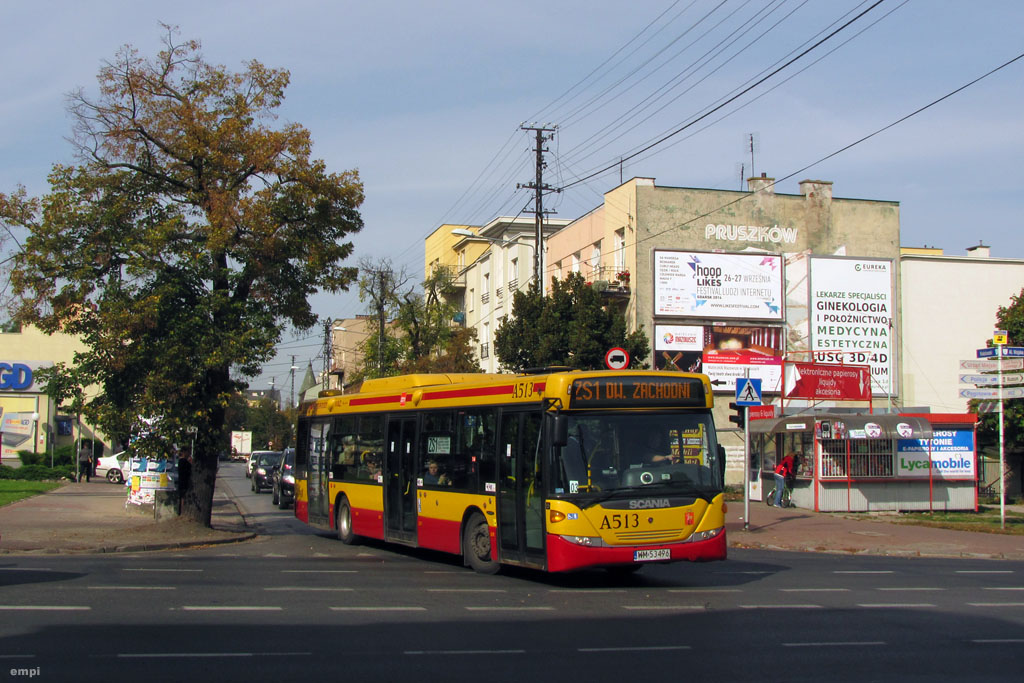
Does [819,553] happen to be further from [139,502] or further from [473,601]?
[139,502]

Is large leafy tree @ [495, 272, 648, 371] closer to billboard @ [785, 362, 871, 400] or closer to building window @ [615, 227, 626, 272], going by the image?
building window @ [615, 227, 626, 272]

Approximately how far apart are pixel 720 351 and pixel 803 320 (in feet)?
13.1

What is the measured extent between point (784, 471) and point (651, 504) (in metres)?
16.5

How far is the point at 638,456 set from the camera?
41.7 ft

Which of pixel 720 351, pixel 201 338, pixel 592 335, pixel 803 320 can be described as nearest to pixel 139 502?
pixel 201 338

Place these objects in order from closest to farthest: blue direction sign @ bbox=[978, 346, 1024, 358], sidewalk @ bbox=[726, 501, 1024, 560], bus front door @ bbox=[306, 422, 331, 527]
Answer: sidewalk @ bbox=[726, 501, 1024, 560] < bus front door @ bbox=[306, 422, 331, 527] < blue direction sign @ bbox=[978, 346, 1024, 358]

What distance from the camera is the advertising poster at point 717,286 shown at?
39812 millimetres

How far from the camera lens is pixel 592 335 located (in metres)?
34.4

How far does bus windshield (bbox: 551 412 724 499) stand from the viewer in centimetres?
1247

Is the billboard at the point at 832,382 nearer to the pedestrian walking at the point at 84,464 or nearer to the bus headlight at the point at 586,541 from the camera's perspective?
the bus headlight at the point at 586,541

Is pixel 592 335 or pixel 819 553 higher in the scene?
pixel 592 335

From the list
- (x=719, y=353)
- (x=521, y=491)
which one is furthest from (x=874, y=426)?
(x=521, y=491)

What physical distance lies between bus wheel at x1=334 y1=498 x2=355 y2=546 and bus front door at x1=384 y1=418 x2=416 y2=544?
6.76 feet

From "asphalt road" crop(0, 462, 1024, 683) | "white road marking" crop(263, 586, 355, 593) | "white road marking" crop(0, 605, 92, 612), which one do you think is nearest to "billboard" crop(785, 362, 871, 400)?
"asphalt road" crop(0, 462, 1024, 683)
